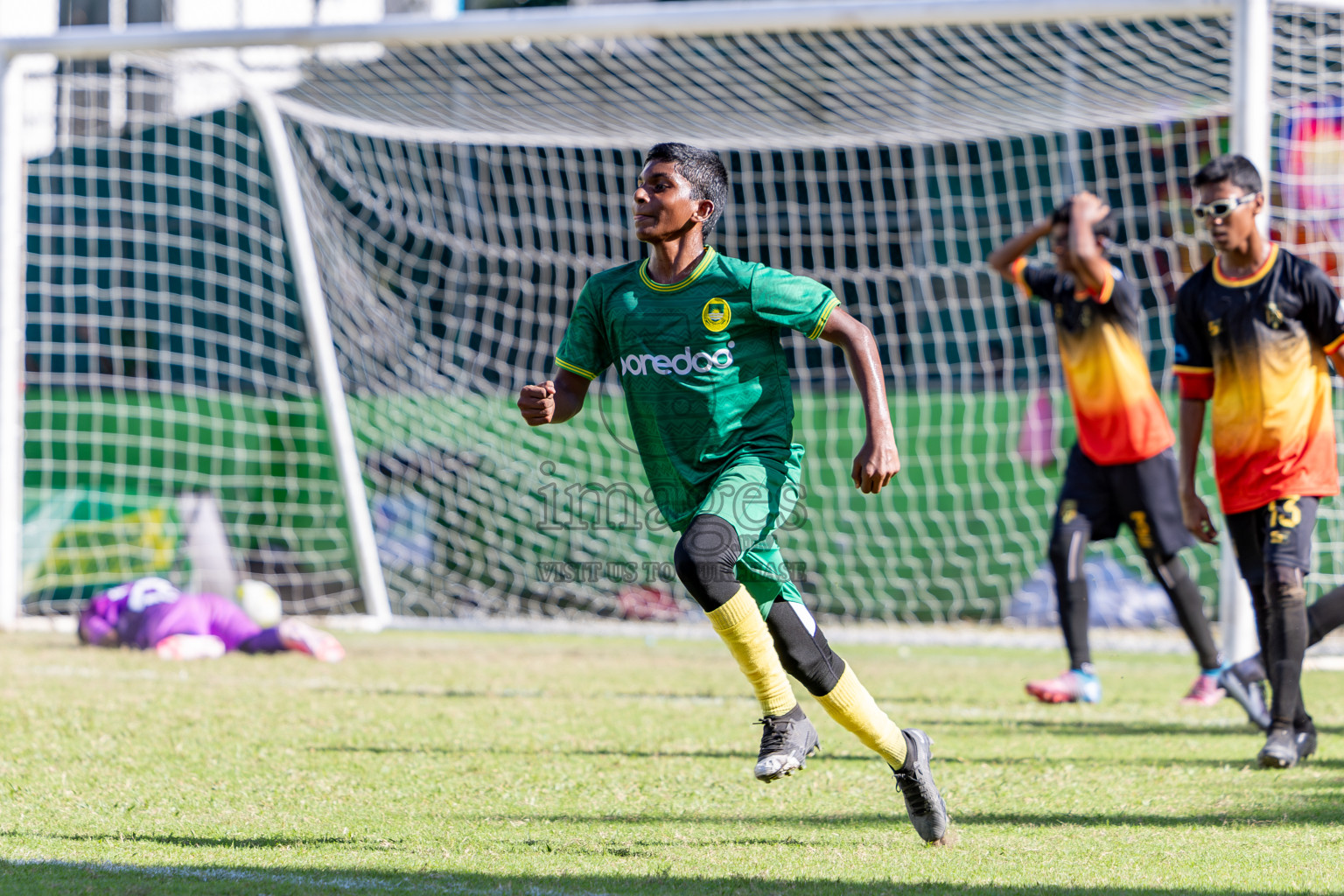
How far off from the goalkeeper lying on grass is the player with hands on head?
395cm

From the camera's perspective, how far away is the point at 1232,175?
491cm

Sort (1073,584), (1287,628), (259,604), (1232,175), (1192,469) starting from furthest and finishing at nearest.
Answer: (259,604) → (1073,584) → (1192,469) → (1232,175) → (1287,628)

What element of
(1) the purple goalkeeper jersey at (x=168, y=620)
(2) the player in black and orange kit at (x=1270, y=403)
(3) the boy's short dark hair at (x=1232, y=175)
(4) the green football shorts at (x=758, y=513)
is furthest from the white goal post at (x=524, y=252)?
(4) the green football shorts at (x=758, y=513)

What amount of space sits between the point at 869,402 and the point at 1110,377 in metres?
3.23

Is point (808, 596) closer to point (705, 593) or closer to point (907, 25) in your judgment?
point (907, 25)

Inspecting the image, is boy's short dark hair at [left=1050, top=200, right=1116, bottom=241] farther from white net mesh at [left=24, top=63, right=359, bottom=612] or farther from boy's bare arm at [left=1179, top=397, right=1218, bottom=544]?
white net mesh at [left=24, top=63, right=359, bottom=612]

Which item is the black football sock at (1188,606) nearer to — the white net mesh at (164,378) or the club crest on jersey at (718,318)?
the club crest on jersey at (718,318)

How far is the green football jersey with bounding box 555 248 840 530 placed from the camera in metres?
3.64

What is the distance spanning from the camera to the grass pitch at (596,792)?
3139 millimetres

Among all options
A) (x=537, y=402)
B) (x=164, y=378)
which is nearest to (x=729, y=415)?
(x=537, y=402)

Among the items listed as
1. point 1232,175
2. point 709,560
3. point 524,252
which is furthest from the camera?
point 524,252

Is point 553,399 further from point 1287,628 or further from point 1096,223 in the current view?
point 1096,223

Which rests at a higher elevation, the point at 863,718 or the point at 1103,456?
the point at 1103,456

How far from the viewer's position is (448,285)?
11203 mm
